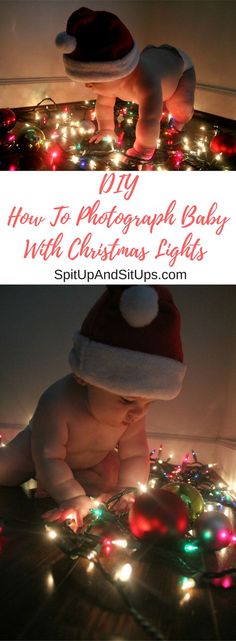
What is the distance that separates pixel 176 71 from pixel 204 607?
1.83 meters

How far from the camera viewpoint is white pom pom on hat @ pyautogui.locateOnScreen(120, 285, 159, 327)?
0.99m

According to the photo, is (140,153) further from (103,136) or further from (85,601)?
(85,601)

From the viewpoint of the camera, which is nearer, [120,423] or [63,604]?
[63,604]

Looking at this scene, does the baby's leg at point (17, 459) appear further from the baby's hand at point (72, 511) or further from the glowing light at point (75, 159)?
the glowing light at point (75, 159)

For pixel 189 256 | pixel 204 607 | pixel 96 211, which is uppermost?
pixel 96 211

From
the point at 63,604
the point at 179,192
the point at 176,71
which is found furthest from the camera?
the point at 176,71

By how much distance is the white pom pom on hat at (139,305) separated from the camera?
3.25 ft

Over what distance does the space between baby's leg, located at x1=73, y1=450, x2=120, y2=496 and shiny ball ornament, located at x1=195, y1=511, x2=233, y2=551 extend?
225 mm

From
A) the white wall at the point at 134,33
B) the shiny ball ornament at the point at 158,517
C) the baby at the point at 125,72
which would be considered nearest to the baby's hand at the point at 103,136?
the baby at the point at 125,72

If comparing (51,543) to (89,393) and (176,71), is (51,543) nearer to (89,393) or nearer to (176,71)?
(89,393)

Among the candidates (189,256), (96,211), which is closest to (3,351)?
(96,211)

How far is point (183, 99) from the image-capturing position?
2.26m

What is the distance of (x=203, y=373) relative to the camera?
5.39 ft

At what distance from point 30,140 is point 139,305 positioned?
3.81ft
